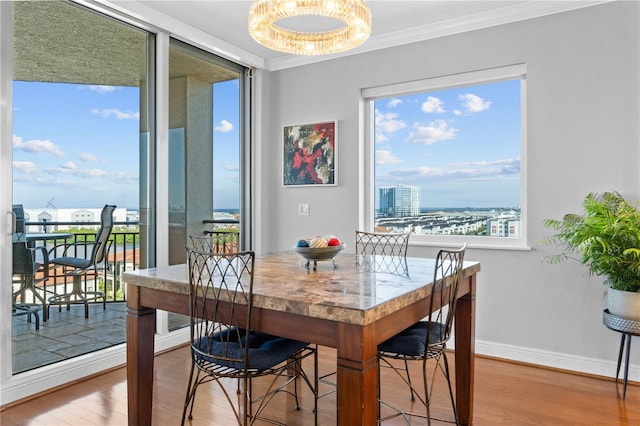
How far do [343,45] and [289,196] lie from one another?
2168mm

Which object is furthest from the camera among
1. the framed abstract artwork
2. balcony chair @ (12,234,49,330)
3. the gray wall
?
the framed abstract artwork

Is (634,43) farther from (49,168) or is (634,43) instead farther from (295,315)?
(49,168)

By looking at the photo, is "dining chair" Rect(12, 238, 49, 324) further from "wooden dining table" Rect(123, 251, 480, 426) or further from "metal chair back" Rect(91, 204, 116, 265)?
"wooden dining table" Rect(123, 251, 480, 426)

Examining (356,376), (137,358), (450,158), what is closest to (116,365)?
(137,358)

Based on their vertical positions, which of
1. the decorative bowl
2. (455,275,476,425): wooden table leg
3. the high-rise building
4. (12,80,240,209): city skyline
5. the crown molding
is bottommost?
(455,275,476,425): wooden table leg

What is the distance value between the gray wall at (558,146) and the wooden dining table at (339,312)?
1.21 m

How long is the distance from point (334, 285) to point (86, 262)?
208 centimetres

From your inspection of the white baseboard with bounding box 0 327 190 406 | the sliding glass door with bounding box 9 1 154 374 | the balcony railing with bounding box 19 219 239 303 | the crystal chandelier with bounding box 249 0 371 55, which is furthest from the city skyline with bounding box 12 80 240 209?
the crystal chandelier with bounding box 249 0 371 55

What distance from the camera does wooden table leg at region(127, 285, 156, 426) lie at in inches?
81.6

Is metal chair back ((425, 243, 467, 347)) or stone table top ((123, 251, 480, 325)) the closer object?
stone table top ((123, 251, 480, 325))

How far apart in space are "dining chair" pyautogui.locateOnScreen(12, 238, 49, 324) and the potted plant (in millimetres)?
3337

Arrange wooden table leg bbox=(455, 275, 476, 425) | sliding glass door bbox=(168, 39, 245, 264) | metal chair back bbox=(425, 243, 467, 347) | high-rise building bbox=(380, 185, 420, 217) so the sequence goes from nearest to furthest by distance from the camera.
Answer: metal chair back bbox=(425, 243, 467, 347) < wooden table leg bbox=(455, 275, 476, 425) < sliding glass door bbox=(168, 39, 245, 264) < high-rise building bbox=(380, 185, 420, 217)

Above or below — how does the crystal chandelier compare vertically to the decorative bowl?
above

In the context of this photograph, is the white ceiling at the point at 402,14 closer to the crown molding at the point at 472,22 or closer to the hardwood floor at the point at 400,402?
the crown molding at the point at 472,22
